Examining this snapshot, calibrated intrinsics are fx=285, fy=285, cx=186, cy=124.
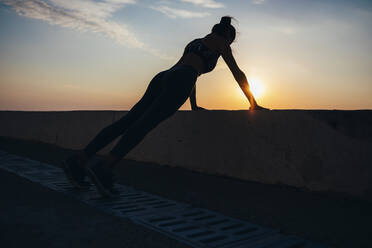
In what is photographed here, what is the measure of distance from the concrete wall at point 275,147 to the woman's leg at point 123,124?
1.09m

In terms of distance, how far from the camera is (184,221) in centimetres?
200

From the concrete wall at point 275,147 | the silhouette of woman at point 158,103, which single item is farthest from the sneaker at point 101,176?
the concrete wall at point 275,147

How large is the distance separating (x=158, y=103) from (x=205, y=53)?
71 cm

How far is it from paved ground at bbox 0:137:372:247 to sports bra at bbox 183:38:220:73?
126cm

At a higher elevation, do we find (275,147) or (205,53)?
(205,53)

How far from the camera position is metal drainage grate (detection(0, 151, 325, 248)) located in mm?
1676

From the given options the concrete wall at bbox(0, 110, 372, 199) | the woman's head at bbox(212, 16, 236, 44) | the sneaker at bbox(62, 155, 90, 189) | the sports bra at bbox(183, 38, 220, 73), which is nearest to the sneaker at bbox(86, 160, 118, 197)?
the sneaker at bbox(62, 155, 90, 189)

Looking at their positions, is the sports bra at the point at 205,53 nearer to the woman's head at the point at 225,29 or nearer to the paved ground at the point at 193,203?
the woman's head at the point at 225,29

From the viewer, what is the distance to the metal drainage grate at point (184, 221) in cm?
168

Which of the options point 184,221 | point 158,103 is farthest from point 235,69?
point 184,221

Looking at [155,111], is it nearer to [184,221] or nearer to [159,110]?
[159,110]

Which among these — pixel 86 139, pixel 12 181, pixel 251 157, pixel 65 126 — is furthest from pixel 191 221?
pixel 65 126

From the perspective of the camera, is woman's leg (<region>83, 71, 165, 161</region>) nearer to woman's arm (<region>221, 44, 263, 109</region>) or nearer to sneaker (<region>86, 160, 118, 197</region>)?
sneaker (<region>86, 160, 118, 197</region>)

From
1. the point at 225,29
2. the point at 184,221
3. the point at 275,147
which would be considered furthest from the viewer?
the point at 275,147
